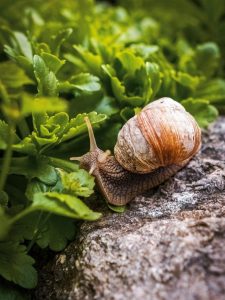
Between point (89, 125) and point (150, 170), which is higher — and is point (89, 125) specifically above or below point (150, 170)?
above

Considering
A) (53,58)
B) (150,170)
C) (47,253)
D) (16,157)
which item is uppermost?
(53,58)

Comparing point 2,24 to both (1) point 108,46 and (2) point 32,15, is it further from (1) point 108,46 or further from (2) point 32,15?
(1) point 108,46

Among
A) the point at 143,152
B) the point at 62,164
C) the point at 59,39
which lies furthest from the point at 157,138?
the point at 59,39

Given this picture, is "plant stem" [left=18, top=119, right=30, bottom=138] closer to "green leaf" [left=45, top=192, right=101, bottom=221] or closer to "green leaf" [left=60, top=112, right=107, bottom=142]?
"green leaf" [left=60, top=112, right=107, bottom=142]

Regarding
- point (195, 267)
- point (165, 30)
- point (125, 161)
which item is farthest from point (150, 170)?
point (165, 30)

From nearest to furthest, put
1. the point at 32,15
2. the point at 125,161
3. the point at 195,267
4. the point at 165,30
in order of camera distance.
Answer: the point at 195,267, the point at 125,161, the point at 32,15, the point at 165,30

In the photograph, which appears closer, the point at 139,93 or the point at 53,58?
the point at 53,58

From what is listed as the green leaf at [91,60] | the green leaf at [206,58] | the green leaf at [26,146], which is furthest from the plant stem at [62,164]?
the green leaf at [206,58]

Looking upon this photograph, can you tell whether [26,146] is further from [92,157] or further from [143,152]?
[143,152]
